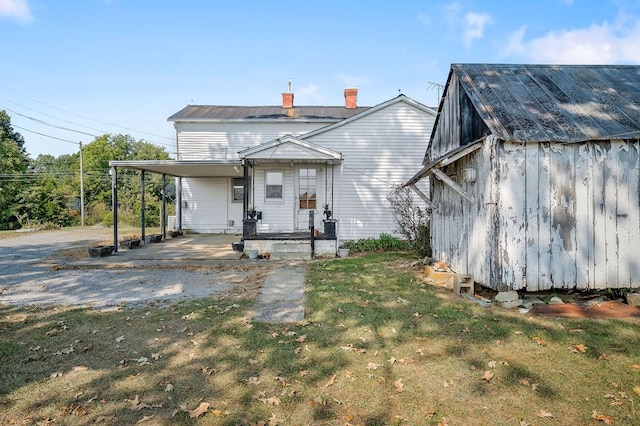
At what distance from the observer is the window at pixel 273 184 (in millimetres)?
13875

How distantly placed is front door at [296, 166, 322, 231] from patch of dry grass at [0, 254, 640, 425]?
7946 mm

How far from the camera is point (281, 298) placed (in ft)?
21.6

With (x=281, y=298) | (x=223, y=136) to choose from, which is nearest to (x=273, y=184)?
(x=223, y=136)

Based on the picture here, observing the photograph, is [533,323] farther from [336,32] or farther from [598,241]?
[336,32]

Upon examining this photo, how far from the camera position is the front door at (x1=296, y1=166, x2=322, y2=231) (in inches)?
542

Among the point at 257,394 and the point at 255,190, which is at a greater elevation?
the point at 255,190

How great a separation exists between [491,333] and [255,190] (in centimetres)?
1042

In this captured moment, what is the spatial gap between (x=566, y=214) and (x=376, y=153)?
8556 mm

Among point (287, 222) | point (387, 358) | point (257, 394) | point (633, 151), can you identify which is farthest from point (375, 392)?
point (287, 222)

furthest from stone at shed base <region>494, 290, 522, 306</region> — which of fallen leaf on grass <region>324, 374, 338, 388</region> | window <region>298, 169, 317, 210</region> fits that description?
window <region>298, 169, 317, 210</region>

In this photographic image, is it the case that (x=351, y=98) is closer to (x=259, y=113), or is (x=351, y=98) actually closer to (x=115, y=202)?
(x=259, y=113)

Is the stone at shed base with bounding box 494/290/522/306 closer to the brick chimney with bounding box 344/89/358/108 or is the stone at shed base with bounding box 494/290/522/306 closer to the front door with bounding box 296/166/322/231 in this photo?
the front door with bounding box 296/166/322/231

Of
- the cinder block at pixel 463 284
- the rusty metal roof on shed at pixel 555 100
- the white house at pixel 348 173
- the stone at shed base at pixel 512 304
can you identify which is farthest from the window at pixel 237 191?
the stone at shed base at pixel 512 304

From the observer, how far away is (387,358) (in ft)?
13.3
